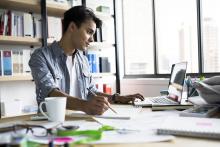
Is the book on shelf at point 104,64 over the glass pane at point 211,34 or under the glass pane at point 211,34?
under

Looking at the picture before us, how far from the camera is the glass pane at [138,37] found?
13.3 feet

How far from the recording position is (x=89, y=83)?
2035 mm

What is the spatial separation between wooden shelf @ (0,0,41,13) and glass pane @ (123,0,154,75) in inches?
65.2

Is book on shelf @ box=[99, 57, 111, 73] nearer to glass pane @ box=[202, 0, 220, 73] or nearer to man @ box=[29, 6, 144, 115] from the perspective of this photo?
glass pane @ box=[202, 0, 220, 73]

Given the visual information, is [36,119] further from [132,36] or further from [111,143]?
[132,36]

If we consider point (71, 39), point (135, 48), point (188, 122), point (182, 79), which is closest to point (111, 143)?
point (188, 122)

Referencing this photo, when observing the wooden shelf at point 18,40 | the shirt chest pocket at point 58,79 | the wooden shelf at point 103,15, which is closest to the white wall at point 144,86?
the wooden shelf at point 103,15

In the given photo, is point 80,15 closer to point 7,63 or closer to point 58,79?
point 58,79

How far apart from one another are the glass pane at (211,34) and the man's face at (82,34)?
196cm

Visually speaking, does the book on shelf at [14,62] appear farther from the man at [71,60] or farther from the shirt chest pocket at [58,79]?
the shirt chest pocket at [58,79]

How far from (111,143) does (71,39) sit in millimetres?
1295

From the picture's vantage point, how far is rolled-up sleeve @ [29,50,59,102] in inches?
56.8

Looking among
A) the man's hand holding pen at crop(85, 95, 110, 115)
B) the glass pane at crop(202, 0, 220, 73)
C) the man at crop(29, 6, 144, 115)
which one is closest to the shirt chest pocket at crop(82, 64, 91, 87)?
the man at crop(29, 6, 144, 115)

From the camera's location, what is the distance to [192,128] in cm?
82
